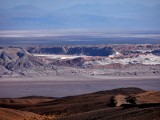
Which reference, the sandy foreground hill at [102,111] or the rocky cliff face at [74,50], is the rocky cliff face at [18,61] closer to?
the rocky cliff face at [74,50]

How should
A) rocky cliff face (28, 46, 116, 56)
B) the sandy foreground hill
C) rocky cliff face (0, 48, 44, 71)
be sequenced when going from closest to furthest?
the sandy foreground hill → rocky cliff face (0, 48, 44, 71) → rocky cliff face (28, 46, 116, 56)

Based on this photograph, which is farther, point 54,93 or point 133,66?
point 133,66

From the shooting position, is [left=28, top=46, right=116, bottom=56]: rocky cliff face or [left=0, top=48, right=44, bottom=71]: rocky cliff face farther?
[left=28, top=46, right=116, bottom=56]: rocky cliff face

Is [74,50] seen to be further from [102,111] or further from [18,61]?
[102,111]

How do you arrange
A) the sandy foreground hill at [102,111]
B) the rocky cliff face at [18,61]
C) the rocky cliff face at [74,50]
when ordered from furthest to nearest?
the rocky cliff face at [74,50] → the rocky cliff face at [18,61] → the sandy foreground hill at [102,111]

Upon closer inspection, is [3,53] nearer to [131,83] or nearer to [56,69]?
[56,69]

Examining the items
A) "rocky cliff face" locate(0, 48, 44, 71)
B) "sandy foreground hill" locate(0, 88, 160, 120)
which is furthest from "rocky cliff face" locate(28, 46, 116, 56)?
"sandy foreground hill" locate(0, 88, 160, 120)

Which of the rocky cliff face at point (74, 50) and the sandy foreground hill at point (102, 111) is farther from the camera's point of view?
the rocky cliff face at point (74, 50)

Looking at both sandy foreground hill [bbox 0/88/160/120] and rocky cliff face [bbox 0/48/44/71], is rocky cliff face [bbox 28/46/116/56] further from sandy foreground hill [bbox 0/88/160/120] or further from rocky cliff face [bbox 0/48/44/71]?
sandy foreground hill [bbox 0/88/160/120]

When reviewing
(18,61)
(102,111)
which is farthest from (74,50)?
(102,111)

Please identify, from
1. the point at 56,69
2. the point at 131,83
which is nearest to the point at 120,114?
the point at 131,83

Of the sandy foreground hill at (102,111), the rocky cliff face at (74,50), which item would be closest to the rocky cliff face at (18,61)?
the rocky cliff face at (74,50)
